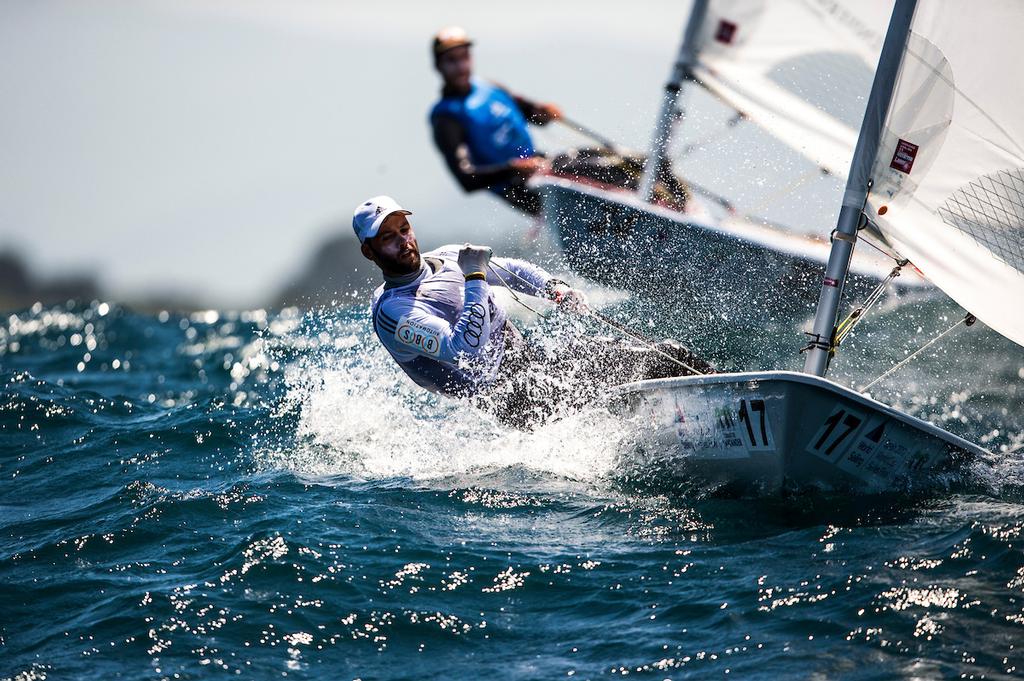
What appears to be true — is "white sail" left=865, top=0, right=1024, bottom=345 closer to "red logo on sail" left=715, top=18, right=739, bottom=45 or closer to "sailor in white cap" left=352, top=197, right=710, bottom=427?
"sailor in white cap" left=352, top=197, right=710, bottom=427

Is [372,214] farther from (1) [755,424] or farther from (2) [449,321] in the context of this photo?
(1) [755,424]

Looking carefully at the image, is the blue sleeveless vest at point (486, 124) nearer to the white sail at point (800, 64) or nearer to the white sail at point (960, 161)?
the white sail at point (800, 64)

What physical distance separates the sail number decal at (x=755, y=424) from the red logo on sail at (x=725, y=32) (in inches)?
180

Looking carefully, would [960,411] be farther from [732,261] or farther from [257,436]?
[257,436]

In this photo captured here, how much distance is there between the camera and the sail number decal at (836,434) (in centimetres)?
455

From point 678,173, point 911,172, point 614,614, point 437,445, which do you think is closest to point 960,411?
point 678,173

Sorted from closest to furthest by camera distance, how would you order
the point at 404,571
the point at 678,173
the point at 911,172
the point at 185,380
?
the point at 404,571
the point at 911,172
the point at 678,173
the point at 185,380

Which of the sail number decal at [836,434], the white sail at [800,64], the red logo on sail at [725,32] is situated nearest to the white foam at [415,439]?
the sail number decal at [836,434]

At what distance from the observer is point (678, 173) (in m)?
8.80

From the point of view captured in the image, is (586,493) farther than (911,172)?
Yes

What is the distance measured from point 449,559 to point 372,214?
177 cm

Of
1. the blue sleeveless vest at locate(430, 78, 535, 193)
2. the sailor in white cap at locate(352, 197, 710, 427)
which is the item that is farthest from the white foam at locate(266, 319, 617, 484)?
the blue sleeveless vest at locate(430, 78, 535, 193)

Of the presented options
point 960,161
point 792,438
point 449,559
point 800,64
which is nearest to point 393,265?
point 449,559

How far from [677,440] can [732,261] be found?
10.8 feet
